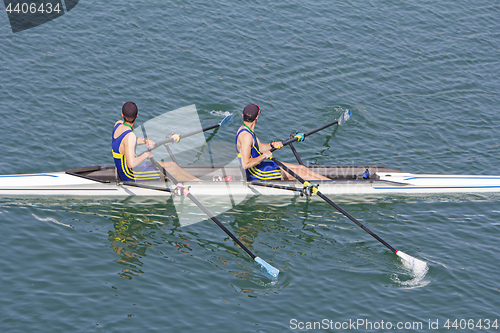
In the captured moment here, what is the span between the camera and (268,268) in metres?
9.02

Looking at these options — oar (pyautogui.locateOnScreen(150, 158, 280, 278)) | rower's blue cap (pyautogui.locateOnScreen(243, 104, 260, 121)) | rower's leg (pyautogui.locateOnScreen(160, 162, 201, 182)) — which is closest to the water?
oar (pyautogui.locateOnScreen(150, 158, 280, 278))

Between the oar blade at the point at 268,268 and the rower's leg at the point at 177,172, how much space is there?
3101mm

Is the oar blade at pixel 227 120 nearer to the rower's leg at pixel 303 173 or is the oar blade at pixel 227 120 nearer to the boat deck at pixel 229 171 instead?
the boat deck at pixel 229 171

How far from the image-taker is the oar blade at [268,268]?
29.4 ft

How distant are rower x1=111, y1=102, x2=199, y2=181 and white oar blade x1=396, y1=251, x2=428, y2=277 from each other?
487 cm

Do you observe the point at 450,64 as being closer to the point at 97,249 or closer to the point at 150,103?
the point at 150,103

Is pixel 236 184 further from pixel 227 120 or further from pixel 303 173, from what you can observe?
pixel 227 120

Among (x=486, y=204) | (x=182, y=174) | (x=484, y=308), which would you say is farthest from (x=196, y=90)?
(x=484, y=308)

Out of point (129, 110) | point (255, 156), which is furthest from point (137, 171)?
point (255, 156)

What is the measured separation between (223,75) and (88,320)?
1038 centimetres

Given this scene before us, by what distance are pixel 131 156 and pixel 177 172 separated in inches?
61.6

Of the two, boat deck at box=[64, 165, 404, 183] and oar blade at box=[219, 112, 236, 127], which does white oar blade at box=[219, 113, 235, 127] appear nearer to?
oar blade at box=[219, 112, 236, 127]

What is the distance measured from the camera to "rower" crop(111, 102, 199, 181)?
995 cm

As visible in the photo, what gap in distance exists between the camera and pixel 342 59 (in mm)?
17938
